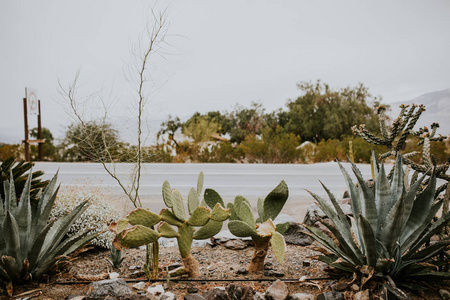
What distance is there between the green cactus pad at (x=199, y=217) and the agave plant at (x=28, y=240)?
62cm

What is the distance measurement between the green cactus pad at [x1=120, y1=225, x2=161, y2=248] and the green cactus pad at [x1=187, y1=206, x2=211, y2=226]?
0.62 ft

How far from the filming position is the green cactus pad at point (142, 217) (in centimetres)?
175

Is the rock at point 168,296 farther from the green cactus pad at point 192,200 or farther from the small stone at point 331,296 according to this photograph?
the small stone at point 331,296

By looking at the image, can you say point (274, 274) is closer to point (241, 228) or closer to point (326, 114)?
point (241, 228)

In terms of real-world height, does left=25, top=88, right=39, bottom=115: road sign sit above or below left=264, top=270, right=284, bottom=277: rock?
above

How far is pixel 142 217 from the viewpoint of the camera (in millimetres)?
1770

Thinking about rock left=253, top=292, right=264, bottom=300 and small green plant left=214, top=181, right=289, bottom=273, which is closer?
rock left=253, top=292, right=264, bottom=300

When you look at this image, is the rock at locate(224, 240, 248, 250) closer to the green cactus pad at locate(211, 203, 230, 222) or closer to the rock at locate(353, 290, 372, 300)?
the green cactus pad at locate(211, 203, 230, 222)

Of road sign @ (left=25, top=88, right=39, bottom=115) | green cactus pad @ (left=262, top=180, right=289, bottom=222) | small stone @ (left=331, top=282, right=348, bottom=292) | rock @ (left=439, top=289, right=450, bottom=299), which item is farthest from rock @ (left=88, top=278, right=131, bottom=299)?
road sign @ (left=25, top=88, right=39, bottom=115)

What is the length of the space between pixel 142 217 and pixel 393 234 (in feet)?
3.87

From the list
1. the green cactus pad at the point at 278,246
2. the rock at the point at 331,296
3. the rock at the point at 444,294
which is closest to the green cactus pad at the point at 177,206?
the green cactus pad at the point at 278,246

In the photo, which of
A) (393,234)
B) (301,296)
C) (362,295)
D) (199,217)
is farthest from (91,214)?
(393,234)

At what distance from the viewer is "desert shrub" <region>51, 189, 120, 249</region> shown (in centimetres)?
236

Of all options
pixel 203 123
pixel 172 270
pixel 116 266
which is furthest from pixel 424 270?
pixel 203 123
